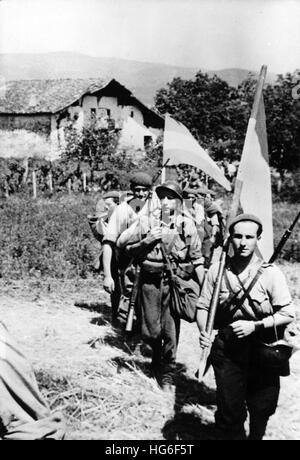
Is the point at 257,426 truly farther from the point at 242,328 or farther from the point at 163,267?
the point at 163,267

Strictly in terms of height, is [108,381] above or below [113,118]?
below

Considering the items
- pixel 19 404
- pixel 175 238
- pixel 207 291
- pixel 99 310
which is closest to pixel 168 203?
pixel 175 238

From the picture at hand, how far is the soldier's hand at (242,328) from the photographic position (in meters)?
3.18

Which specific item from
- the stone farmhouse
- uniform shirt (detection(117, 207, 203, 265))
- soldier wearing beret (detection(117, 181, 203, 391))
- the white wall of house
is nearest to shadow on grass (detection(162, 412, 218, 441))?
soldier wearing beret (detection(117, 181, 203, 391))

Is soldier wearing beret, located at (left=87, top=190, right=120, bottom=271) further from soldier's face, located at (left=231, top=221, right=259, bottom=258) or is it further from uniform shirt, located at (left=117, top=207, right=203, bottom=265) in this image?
soldier's face, located at (left=231, top=221, right=259, bottom=258)

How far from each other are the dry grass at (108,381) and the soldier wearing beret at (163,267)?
322mm

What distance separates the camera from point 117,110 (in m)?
29.6

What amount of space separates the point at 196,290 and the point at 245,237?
4.74 feet

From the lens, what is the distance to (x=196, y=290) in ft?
15.1

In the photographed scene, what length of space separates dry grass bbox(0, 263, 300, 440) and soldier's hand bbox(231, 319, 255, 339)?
41.1 inches

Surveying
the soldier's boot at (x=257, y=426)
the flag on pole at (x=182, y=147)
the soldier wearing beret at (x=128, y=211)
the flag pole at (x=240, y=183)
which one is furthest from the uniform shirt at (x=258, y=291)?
the soldier wearing beret at (x=128, y=211)

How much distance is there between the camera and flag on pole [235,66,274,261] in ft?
11.6

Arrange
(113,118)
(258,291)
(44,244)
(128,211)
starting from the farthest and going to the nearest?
(113,118), (44,244), (128,211), (258,291)

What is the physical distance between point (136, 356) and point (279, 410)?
1606 millimetres
